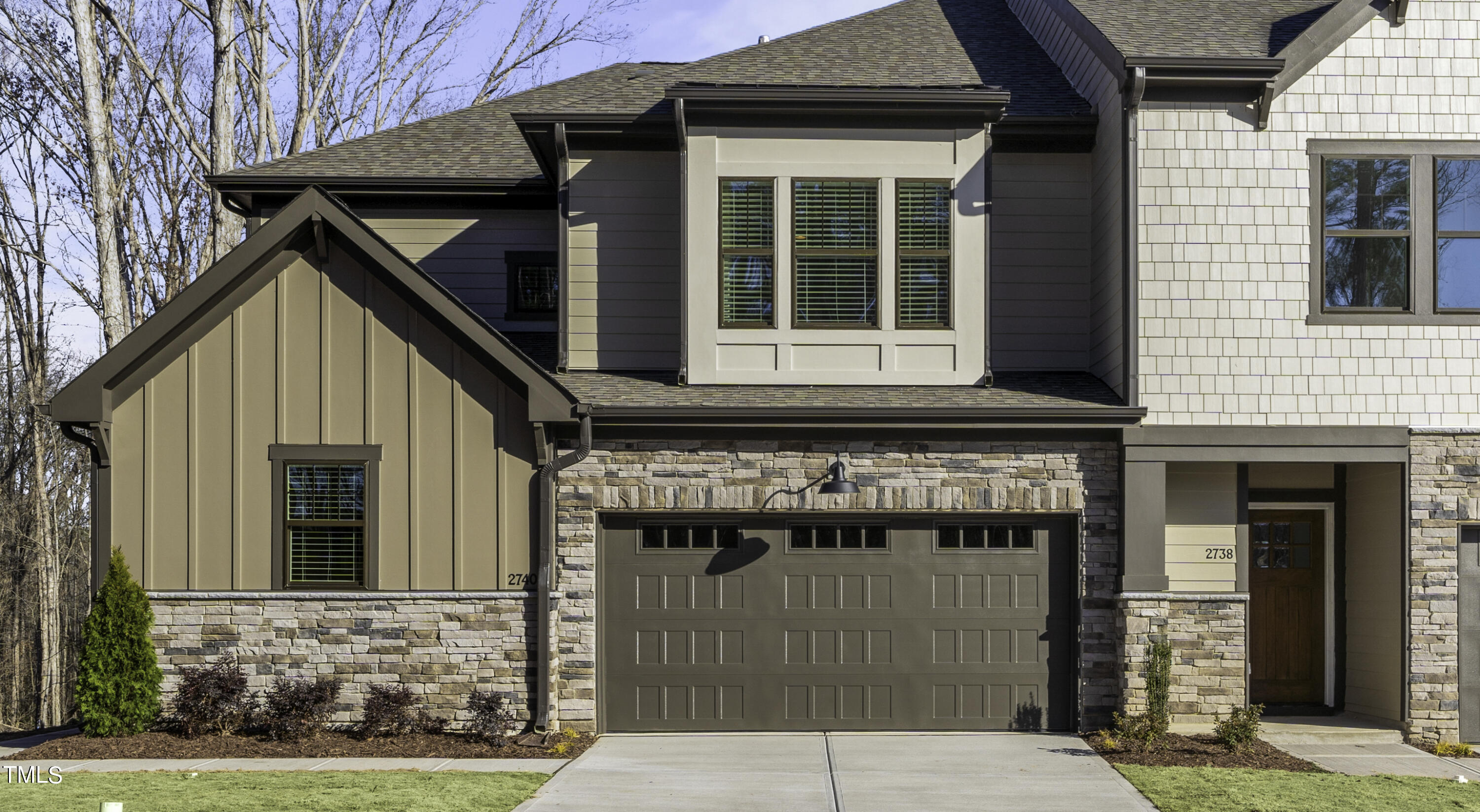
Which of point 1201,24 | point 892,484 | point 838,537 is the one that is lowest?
point 838,537

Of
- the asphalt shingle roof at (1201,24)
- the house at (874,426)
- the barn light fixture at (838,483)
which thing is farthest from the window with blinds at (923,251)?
the asphalt shingle roof at (1201,24)

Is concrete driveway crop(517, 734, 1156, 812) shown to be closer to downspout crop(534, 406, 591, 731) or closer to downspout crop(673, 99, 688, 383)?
downspout crop(534, 406, 591, 731)

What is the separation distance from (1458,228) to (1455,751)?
497 cm

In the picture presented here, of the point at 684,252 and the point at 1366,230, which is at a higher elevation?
the point at 1366,230

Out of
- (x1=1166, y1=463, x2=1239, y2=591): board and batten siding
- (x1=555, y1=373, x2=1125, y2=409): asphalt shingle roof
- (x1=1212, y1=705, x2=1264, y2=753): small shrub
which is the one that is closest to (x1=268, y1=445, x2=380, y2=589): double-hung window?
(x1=555, y1=373, x2=1125, y2=409): asphalt shingle roof

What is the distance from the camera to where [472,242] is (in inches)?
509

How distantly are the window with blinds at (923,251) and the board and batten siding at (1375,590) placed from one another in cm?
454

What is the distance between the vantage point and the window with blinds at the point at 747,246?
11.3 meters

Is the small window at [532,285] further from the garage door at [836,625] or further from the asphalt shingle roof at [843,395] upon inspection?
the garage door at [836,625]

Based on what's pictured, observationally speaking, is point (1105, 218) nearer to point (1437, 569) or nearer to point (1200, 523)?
point (1200, 523)

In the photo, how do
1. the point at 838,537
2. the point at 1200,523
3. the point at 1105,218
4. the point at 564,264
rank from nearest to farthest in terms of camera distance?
the point at 1200,523, the point at 838,537, the point at 1105,218, the point at 564,264

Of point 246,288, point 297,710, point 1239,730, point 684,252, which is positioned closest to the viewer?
point 1239,730

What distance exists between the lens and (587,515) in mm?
10641

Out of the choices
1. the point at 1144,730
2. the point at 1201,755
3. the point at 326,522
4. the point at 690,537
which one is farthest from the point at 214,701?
the point at 1201,755
